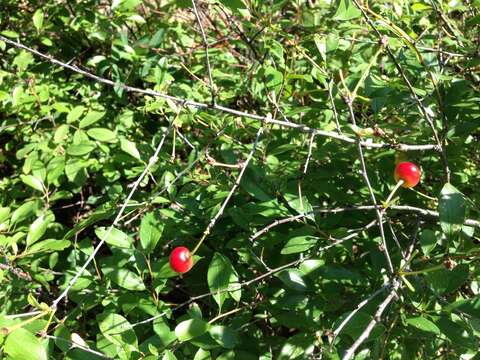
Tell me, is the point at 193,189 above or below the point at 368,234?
above

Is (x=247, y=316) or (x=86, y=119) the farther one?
(x=86, y=119)

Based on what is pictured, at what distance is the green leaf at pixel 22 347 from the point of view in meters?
0.94

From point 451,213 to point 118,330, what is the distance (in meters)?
0.78

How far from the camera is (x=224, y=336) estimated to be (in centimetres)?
121

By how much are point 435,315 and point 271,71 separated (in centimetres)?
82

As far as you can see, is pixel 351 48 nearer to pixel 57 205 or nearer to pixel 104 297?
pixel 104 297

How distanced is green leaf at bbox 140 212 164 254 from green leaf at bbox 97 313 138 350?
19cm

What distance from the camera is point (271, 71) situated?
5.26ft

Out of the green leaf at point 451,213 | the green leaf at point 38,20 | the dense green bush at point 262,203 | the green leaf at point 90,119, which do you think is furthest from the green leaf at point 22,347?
the green leaf at point 38,20

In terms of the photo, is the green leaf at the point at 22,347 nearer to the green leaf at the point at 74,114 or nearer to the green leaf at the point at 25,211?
the green leaf at the point at 25,211

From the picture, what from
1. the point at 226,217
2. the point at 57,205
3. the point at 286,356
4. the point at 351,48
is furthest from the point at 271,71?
the point at 57,205

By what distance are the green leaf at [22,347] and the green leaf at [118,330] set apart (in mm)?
238

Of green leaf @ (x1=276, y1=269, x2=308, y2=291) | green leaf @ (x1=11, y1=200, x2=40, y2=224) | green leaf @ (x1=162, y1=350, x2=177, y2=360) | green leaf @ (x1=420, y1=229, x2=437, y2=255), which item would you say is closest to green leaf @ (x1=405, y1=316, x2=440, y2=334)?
green leaf @ (x1=420, y1=229, x2=437, y2=255)

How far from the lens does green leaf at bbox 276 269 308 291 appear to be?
1.29 m
